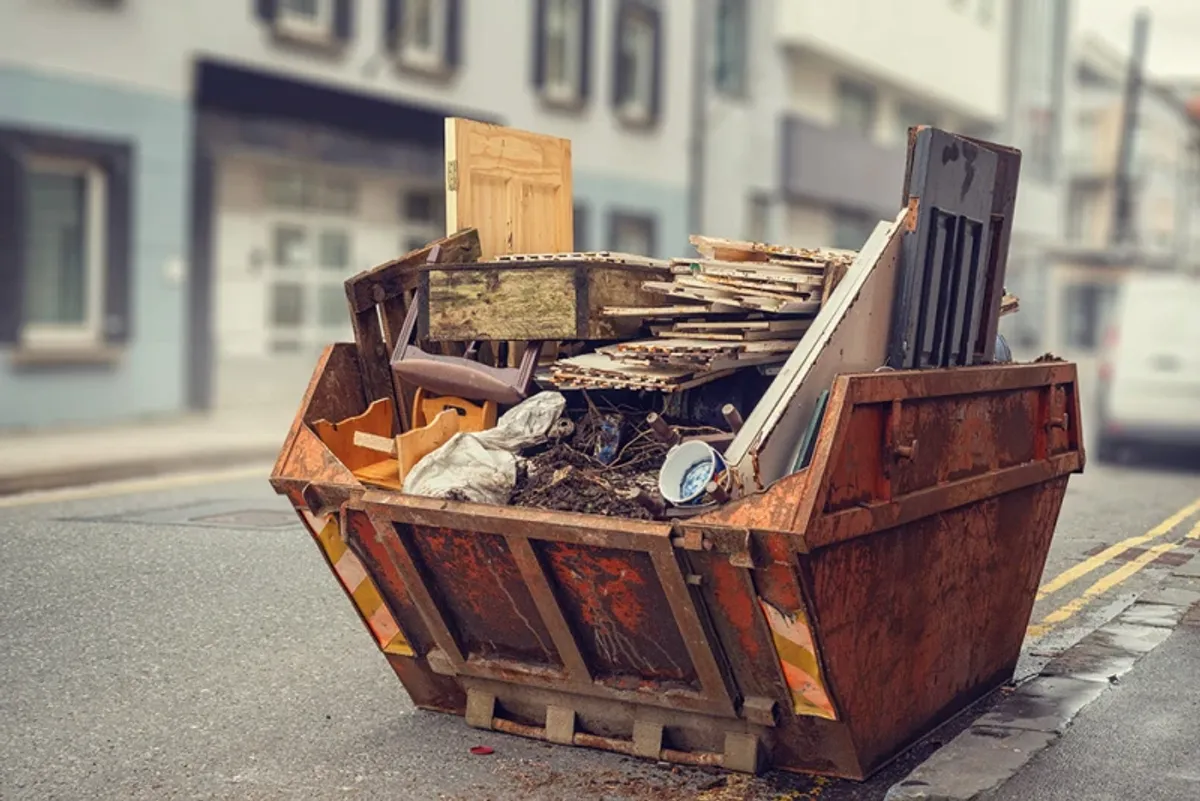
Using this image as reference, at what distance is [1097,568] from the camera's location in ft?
30.5

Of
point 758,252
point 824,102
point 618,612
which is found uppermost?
point 824,102

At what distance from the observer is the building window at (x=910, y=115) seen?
38.9m

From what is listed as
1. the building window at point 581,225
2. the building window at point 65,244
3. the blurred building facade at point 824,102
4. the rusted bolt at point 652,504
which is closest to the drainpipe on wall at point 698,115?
the blurred building facade at point 824,102

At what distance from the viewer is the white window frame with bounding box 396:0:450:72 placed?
22.4 meters

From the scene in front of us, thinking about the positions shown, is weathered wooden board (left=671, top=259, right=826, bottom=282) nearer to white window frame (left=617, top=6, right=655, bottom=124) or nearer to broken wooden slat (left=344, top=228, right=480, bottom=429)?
broken wooden slat (left=344, top=228, right=480, bottom=429)

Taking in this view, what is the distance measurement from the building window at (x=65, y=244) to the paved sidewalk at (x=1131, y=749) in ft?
43.7

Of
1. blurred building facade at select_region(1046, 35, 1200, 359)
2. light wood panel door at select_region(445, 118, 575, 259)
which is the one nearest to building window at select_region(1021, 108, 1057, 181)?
blurred building facade at select_region(1046, 35, 1200, 359)

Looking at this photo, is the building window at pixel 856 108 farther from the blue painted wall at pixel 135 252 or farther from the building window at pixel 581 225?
the blue painted wall at pixel 135 252

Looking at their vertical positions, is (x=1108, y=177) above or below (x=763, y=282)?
above

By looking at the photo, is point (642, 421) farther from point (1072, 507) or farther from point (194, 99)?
point (194, 99)

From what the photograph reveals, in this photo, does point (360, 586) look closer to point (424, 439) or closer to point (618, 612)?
point (424, 439)

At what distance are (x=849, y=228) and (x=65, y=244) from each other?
2225 cm

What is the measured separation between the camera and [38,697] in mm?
6332

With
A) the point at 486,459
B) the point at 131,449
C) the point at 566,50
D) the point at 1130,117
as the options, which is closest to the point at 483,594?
the point at 486,459
